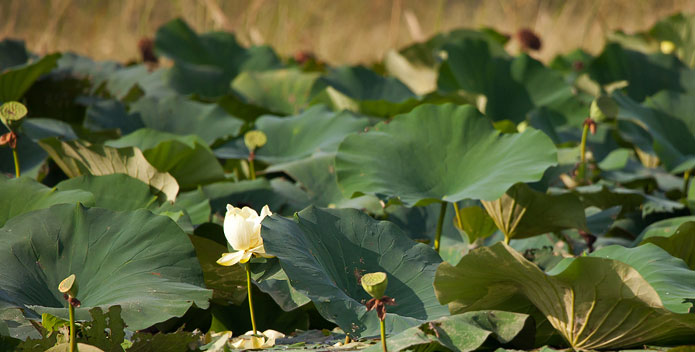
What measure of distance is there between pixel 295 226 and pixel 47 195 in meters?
0.43

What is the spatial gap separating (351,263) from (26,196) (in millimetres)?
534

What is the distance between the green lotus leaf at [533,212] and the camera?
4.25 ft

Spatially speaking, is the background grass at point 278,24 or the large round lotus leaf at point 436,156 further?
the background grass at point 278,24

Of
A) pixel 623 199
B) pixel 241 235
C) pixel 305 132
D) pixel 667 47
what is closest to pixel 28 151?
pixel 305 132

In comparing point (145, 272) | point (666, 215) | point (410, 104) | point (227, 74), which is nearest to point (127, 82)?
point (227, 74)

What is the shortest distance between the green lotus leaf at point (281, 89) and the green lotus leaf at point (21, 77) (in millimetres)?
586

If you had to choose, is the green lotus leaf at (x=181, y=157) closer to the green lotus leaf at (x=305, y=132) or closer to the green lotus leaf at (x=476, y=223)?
the green lotus leaf at (x=305, y=132)

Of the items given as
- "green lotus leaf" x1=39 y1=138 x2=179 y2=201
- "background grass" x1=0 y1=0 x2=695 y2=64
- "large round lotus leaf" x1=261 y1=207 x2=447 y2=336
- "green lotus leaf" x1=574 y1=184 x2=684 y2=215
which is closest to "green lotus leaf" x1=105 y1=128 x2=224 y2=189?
"green lotus leaf" x1=39 y1=138 x2=179 y2=201

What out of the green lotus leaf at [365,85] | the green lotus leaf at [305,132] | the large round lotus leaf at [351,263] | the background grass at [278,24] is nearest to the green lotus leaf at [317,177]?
the green lotus leaf at [305,132]

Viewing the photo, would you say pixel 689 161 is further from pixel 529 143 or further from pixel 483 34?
pixel 483 34

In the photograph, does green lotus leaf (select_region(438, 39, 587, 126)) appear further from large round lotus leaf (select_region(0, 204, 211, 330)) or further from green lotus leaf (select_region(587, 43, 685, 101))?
large round lotus leaf (select_region(0, 204, 211, 330))

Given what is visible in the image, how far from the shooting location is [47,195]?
1187 mm

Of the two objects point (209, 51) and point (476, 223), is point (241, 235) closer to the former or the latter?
point (476, 223)

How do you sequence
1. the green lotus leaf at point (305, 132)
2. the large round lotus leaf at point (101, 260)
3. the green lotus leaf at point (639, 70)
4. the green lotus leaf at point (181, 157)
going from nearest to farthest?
1. the large round lotus leaf at point (101, 260)
2. the green lotus leaf at point (181, 157)
3. the green lotus leaf at point (305, 132)
4. the green lotus leaf at point (639, 70)
